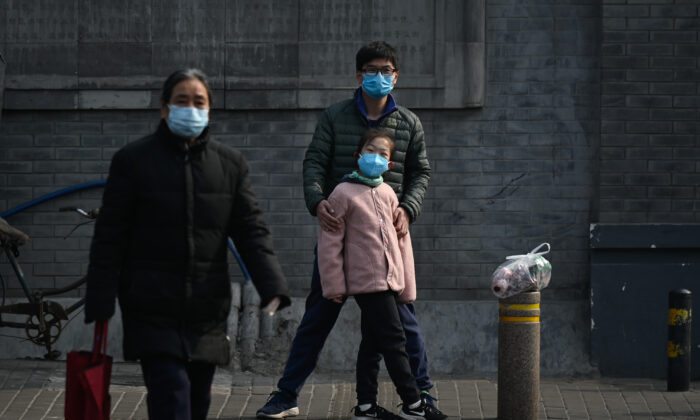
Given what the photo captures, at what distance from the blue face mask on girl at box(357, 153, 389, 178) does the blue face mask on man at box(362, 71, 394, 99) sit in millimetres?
421

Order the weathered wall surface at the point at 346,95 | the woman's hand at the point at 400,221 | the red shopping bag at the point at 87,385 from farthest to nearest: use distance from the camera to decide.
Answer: the weathered wall surface at the point at 346,95
the woman's hand at the point at 400,221
the red shopping bag at the point at 87,385

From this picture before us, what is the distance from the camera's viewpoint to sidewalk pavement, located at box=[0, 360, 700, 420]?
22.5 ft

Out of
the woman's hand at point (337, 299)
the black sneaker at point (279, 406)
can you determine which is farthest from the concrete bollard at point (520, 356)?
the black sneaker at point (279, 406)

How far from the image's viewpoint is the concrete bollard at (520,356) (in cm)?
652

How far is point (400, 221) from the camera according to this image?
20.3ft

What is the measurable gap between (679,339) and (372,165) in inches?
111

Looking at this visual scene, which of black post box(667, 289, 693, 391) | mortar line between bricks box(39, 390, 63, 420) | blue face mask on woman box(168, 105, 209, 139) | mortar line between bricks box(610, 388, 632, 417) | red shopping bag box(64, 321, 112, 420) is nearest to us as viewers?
red shopping bag box(64, 321, 112, 420)

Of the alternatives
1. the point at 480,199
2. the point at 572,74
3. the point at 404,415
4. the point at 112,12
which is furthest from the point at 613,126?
the point at 112,12

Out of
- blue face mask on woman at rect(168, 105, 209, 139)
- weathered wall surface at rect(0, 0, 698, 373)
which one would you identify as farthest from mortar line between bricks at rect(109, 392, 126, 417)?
blue face mask on woman at rect(168, 105, 209, 139)

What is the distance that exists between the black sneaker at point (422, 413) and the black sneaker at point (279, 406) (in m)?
0.66

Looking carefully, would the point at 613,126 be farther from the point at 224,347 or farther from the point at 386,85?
the point at 224,347

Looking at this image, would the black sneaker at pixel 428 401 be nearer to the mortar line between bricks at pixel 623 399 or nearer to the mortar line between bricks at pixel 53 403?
the mortar line between bricks at pixel 623 399

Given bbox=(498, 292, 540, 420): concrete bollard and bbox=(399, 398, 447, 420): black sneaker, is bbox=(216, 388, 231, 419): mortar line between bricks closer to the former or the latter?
bbox=(399, 398, 447, 420): black sneaker

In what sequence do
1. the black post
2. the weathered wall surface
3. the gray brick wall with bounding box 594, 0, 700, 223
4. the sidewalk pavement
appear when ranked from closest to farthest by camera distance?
the sidewalk pavement < the black post < the gray brick wall with bounding box 594, 0, 700, 223 < the weathered wall surface
